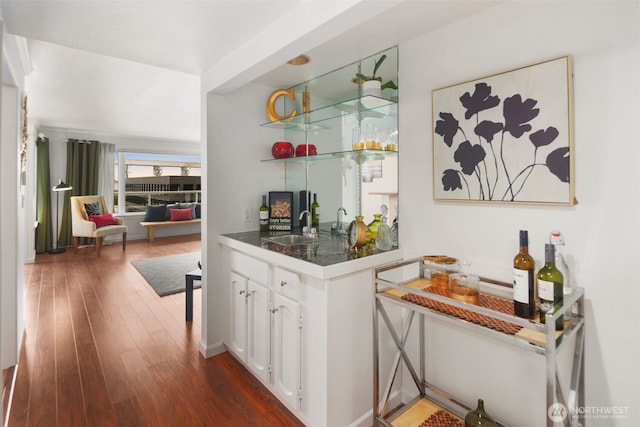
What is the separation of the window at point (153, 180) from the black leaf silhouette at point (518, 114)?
6.92 m

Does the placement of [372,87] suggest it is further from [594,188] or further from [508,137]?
[594,188]

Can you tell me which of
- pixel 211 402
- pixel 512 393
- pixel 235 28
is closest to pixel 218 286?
pixel 211 402

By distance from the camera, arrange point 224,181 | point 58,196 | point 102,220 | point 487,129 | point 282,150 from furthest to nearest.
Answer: point 58,196
point 102,220
point 282,150
point 224,181
point 487,129

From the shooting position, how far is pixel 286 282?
1.83m

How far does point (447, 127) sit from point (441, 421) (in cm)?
153

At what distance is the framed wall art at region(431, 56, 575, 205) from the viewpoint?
1.32 metres

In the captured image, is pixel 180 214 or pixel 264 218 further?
pixel 180 214

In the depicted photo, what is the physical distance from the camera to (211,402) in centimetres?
194

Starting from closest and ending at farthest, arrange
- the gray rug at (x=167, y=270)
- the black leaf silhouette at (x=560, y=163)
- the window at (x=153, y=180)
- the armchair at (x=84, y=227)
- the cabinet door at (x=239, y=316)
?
the black leaf silhouette at (x=560, y=163)
the cabinet door at (x=239, y=316)
the gray rug at (x=167, y=270)
the armchair at (x=84, y=227)
the window at (x=153, y=180)

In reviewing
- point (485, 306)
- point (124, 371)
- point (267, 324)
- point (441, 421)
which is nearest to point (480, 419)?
point (441, 421)

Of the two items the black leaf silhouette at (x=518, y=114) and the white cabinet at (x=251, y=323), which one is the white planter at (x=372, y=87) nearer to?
the black leaf silhouette at (x=518, y=114)

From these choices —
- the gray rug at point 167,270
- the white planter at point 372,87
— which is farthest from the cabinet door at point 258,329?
the gray rug at point 167,270

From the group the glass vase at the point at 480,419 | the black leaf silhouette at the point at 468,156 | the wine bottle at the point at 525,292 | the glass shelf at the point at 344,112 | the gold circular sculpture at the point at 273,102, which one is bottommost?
the glass vase at the point at 480,419

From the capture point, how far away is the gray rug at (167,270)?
4074 mm
